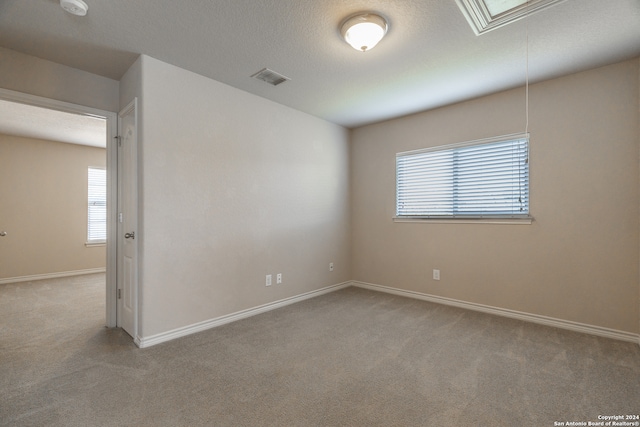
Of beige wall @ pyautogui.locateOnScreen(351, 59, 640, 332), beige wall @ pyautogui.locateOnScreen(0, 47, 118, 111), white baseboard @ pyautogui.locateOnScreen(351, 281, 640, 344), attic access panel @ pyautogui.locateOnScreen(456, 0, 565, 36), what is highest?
attic access panel @ pyautogui.locateOnScreen(456, 0, 565, 36)

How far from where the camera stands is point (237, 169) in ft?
10.9

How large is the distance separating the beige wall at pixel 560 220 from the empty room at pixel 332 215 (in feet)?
0.06

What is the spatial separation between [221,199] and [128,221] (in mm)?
899

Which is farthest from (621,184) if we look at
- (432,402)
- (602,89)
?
(432,402)

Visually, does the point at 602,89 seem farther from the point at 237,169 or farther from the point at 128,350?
the point at 128,350

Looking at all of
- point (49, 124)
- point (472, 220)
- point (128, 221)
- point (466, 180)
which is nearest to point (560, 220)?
point (472, 220)

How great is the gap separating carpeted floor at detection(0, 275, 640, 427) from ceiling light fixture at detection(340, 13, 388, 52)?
2.48 m

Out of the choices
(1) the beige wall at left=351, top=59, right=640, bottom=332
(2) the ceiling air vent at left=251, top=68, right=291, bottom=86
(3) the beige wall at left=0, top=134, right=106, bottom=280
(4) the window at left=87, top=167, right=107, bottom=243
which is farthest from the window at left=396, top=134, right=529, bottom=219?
(3) the beige wall at left=0, top=134, right=106, bottom=280

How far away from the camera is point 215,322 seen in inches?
121

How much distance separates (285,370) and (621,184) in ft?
11.2

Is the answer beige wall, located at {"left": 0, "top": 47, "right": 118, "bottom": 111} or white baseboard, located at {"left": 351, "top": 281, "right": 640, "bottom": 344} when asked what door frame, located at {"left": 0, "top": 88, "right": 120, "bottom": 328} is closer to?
beige wall, located at {"left": 0, "top": 47, "right": 118, "bottom": 111}

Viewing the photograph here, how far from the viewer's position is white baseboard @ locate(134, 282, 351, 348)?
2611 millimetres

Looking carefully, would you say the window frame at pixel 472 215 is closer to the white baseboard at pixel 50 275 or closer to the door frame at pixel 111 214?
the door frame at pixel 111 214

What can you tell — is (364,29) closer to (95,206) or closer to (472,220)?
(472,220)
